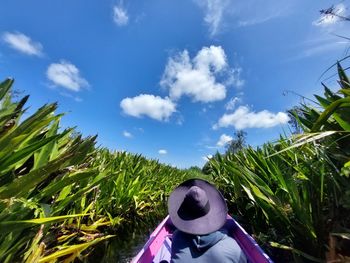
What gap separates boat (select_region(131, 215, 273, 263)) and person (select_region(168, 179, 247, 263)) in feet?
1.46

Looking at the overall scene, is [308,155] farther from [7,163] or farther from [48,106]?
[7,163]

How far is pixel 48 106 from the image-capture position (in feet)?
8.58

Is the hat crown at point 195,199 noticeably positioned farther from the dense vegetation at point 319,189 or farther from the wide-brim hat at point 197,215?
the dense vegetation at point 319,189

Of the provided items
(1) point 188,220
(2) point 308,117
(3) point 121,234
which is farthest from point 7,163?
(3) point 121,234

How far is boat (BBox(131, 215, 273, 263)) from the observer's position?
9.11ft

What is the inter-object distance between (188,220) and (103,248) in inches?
117

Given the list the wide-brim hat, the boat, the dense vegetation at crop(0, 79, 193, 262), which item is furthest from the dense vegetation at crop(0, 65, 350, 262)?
the wide-brim hat

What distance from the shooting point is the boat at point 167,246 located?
2777 mm

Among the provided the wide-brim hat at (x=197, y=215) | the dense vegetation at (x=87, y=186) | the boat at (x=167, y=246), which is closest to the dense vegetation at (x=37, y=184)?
the dense vegetation at (x=87, y=186)

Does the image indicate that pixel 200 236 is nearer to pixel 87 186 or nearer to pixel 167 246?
pixel 87 186

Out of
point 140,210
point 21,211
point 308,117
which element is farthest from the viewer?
point 140,210

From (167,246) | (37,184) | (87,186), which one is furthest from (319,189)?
(37,184)

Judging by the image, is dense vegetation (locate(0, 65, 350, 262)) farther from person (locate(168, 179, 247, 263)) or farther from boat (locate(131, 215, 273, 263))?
person (locate(168, 179, 247, 263))

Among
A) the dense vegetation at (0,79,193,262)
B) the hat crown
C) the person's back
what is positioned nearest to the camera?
the dense vegetation at (0,79,193,262)
